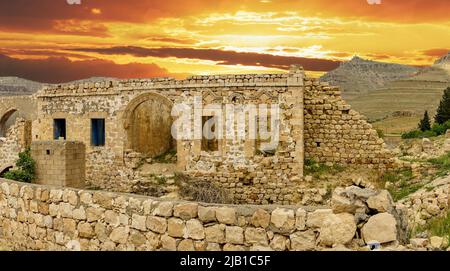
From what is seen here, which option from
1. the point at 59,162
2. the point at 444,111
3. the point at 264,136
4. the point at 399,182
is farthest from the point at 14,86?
the point at 399,182

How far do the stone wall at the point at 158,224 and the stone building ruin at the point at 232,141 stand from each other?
8691mm

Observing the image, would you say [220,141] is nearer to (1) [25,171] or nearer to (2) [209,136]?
(2) [209,136]

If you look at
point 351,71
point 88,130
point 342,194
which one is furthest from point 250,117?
point 351,71

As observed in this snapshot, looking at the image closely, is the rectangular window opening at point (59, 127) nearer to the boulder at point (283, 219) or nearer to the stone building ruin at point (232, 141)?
the stone building ruin at point (232, 141)

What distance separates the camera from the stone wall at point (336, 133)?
51.1 ft

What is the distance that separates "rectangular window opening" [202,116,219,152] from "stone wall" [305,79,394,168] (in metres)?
2.87

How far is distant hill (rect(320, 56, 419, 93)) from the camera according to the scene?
5771cm

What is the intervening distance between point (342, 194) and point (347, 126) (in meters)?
11.2

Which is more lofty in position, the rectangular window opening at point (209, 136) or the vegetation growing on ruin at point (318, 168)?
the rectangular window opening at point (209, 136)

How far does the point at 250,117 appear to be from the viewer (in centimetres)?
1600

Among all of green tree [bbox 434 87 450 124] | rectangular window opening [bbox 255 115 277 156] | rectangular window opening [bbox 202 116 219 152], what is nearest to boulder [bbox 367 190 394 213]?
rectangular window opening [bbox 255 115 277 156]

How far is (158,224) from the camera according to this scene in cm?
553

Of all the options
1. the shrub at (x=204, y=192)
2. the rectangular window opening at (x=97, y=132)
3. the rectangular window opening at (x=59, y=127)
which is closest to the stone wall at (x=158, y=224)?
the shrub at (x=204, y=192)
